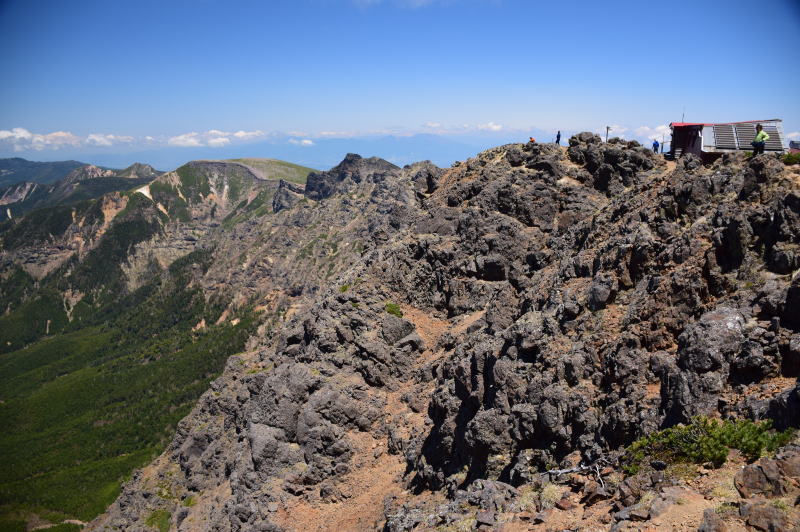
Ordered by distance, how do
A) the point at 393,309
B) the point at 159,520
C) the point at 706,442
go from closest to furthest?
1. the point at 706,442
2. the point at 393,309
3. the point at 159,520

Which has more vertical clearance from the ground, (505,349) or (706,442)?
(706,442)

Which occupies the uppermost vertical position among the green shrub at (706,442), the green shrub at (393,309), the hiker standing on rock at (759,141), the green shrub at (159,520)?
the hiker standing on rock at (759,141)

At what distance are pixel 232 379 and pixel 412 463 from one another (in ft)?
106

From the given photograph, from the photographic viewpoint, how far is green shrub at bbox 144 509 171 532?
48.5 meters

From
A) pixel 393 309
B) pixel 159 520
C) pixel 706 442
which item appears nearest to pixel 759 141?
pixel 706 442

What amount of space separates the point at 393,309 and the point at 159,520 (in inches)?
1328

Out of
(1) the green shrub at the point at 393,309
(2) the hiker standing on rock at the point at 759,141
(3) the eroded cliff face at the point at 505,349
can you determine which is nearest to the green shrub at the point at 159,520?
(3) the eroded cliff face at the point at 505,349

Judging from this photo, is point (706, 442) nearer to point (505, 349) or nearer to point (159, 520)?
point (505, 349)

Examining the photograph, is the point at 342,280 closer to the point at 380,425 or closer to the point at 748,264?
the point at 380,425

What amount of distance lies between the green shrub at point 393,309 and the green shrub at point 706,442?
26204 mm

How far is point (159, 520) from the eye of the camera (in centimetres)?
4972

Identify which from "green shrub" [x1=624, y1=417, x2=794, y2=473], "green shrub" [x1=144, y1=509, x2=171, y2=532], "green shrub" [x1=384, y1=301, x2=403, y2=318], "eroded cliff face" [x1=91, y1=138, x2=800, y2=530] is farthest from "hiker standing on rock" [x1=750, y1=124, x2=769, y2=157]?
"green shrub" [x1=144, y1=509, x2=171, y2=532]

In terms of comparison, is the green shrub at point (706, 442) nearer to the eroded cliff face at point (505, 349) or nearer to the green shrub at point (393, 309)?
the eroded cliff face at point (505, 349)

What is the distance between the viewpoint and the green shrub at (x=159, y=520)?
4851 cm
